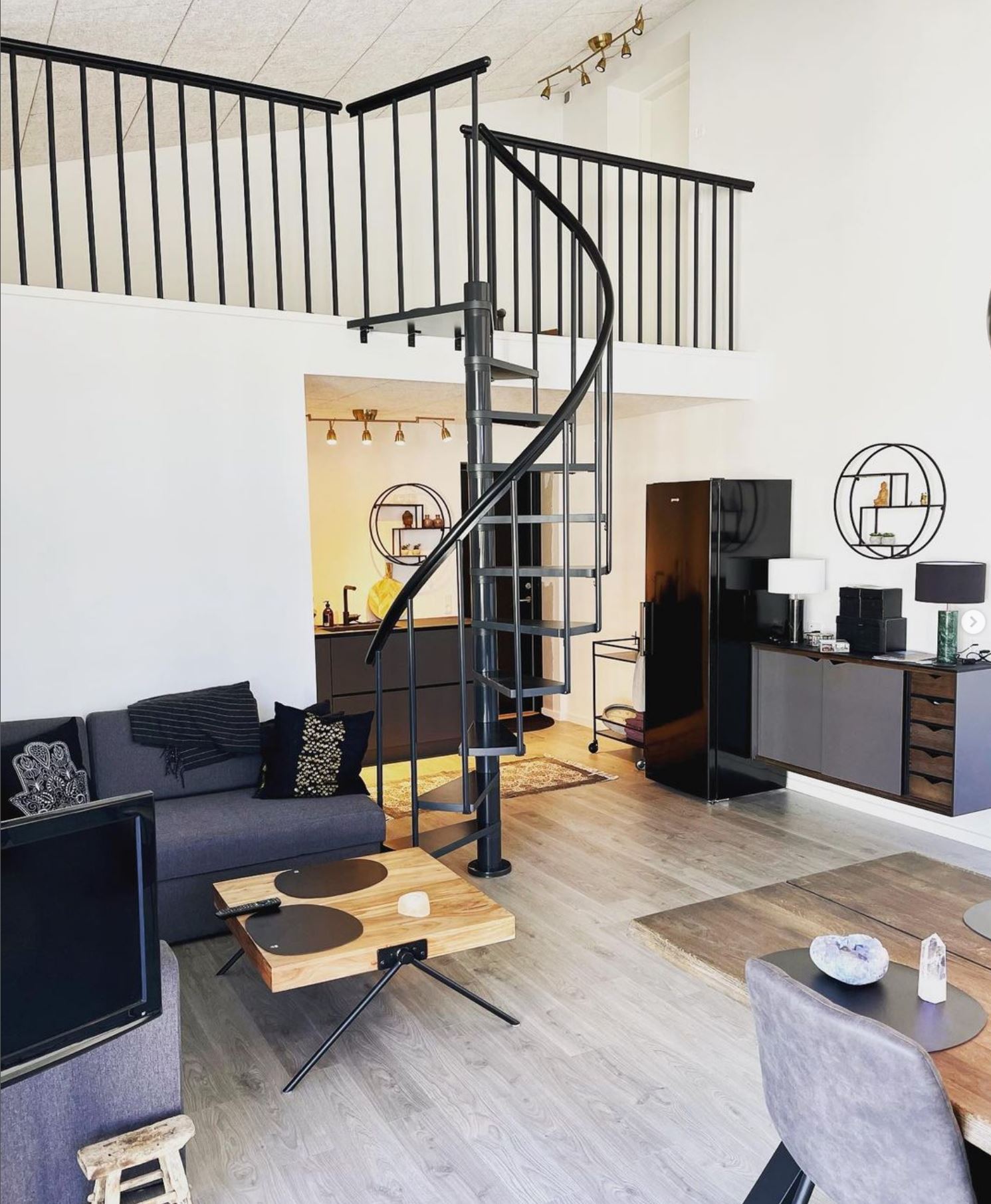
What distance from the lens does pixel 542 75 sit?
7.09m

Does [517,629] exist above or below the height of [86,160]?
below

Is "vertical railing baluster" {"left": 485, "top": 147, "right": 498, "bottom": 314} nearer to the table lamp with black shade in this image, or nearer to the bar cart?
the table lamp with black shade

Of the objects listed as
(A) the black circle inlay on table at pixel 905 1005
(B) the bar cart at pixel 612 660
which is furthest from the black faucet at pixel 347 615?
(A) the black circle inlay on table at pixel 905 1005

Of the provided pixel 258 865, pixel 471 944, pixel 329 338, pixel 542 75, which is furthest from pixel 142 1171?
pixel 542 75

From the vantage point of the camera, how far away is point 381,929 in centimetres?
288

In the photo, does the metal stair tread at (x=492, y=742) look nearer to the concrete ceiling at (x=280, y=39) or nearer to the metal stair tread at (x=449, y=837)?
the metal stair tread at (x=449, y=837)

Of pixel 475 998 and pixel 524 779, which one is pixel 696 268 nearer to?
pixel 524 779

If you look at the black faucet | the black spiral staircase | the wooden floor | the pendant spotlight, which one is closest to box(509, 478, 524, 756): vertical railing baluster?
the black spiral staircase

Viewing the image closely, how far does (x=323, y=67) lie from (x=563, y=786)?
4099 mm

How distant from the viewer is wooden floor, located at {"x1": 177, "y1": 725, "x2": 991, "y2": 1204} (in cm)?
241

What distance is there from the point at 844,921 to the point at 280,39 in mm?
4543

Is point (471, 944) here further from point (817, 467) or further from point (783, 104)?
point (783, 104)

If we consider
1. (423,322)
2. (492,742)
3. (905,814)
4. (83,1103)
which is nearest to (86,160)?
(423,322)

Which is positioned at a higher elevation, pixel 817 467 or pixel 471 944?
pixel 817 467
